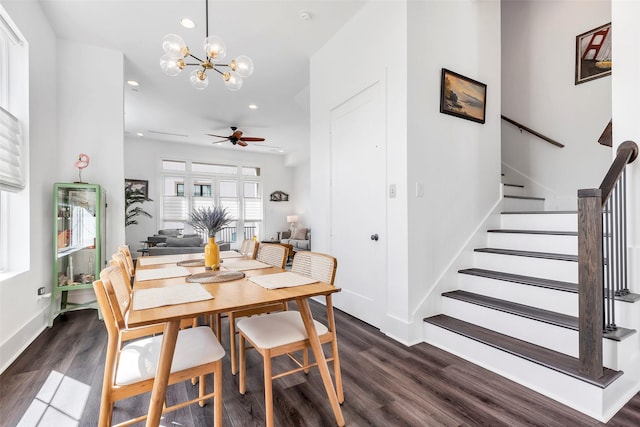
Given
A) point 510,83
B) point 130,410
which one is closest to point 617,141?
point 510,83

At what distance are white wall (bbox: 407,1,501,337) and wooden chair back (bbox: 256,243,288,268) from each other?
1.06m

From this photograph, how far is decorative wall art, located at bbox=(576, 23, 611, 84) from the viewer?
10.5 ft

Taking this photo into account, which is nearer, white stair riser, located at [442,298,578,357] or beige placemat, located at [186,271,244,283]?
beige placemat, located at [186,271,244,283]

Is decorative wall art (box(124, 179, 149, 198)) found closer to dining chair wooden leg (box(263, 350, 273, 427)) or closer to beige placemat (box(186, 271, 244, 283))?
beige placemat (box(186, 271, 244, 283))

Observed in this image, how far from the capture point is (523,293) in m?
2.32

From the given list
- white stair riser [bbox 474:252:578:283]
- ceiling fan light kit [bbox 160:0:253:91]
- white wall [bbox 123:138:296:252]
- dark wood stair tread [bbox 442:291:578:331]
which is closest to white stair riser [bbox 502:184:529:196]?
white stair riser [bbox 474:252:578:283]

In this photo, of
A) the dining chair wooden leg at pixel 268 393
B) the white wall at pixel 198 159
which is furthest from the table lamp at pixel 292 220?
the dining chair wooden leg at pixel 268 393

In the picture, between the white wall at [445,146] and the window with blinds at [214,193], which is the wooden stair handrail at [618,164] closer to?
the white wall at [445,146]

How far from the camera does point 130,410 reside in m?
1.66

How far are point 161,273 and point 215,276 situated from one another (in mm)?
419

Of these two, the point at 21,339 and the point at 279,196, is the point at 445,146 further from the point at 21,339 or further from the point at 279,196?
the point at 279,196

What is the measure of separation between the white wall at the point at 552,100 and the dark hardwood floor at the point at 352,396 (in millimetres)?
2605

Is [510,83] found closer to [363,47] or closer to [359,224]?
[363,47]

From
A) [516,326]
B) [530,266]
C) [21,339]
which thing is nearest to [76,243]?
[21,339]
